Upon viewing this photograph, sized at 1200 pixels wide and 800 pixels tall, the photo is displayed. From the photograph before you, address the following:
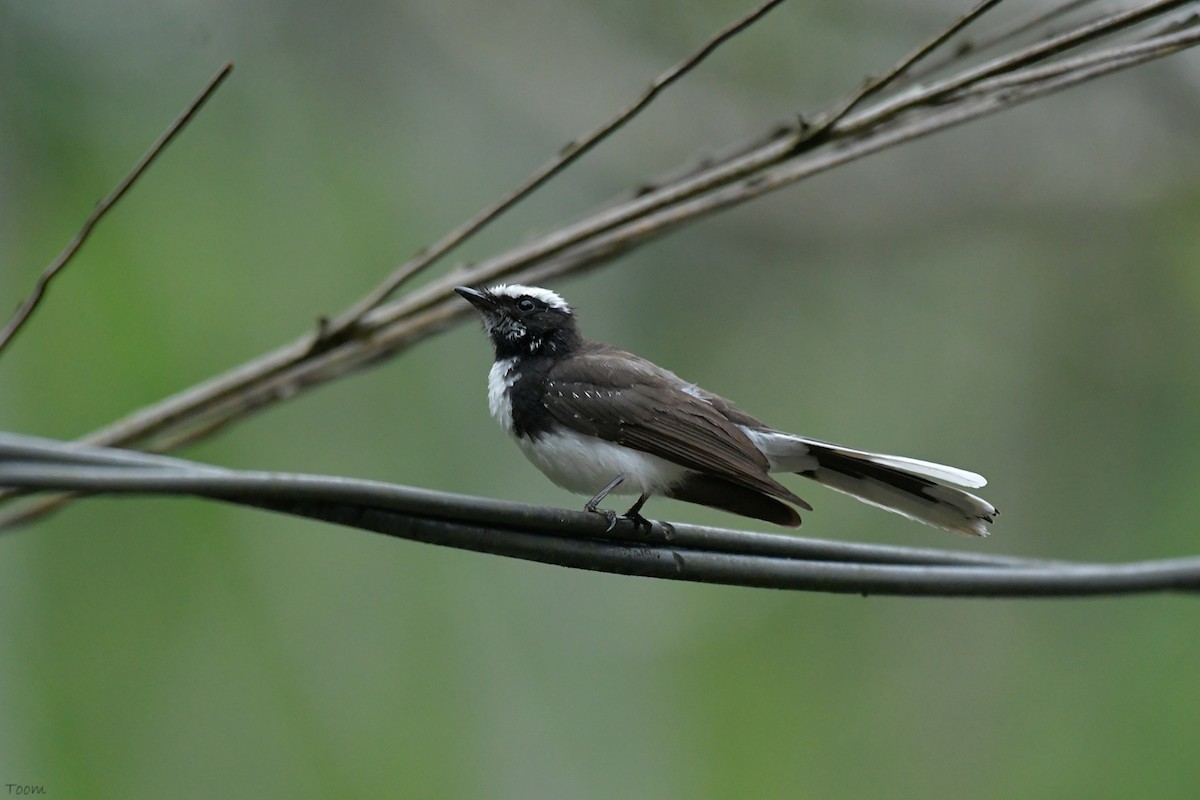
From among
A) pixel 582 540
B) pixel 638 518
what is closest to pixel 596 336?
pixel 638 518

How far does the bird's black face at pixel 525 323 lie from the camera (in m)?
4.66

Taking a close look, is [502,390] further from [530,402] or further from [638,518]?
[638,518]

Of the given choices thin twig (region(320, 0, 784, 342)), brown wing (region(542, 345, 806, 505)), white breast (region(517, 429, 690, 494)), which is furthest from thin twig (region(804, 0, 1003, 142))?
white breast (region(517, 429, 690, 494))

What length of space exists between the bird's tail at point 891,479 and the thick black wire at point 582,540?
108 centimetres

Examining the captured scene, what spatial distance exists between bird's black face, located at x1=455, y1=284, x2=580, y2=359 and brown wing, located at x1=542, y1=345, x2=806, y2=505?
34 cm

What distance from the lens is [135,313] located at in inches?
336

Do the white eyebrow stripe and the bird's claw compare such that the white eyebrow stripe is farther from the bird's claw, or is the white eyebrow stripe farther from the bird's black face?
the bird's claw

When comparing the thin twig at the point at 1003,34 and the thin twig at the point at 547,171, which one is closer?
the thin twig at the point at 547,171

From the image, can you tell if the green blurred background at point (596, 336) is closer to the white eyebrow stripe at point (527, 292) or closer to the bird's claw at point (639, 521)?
the white eyebrow stripe at point (527, 292)

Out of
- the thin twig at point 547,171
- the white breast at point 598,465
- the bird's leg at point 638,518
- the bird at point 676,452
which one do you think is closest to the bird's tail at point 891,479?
the bird at point 676,452

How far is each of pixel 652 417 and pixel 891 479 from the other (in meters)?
0.79

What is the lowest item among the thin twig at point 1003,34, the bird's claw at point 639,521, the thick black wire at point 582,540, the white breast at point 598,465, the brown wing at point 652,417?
the thick black wire at point 582,540

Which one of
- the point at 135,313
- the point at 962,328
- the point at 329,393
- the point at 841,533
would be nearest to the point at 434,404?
the point at 329,393

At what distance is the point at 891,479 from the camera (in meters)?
3.90
